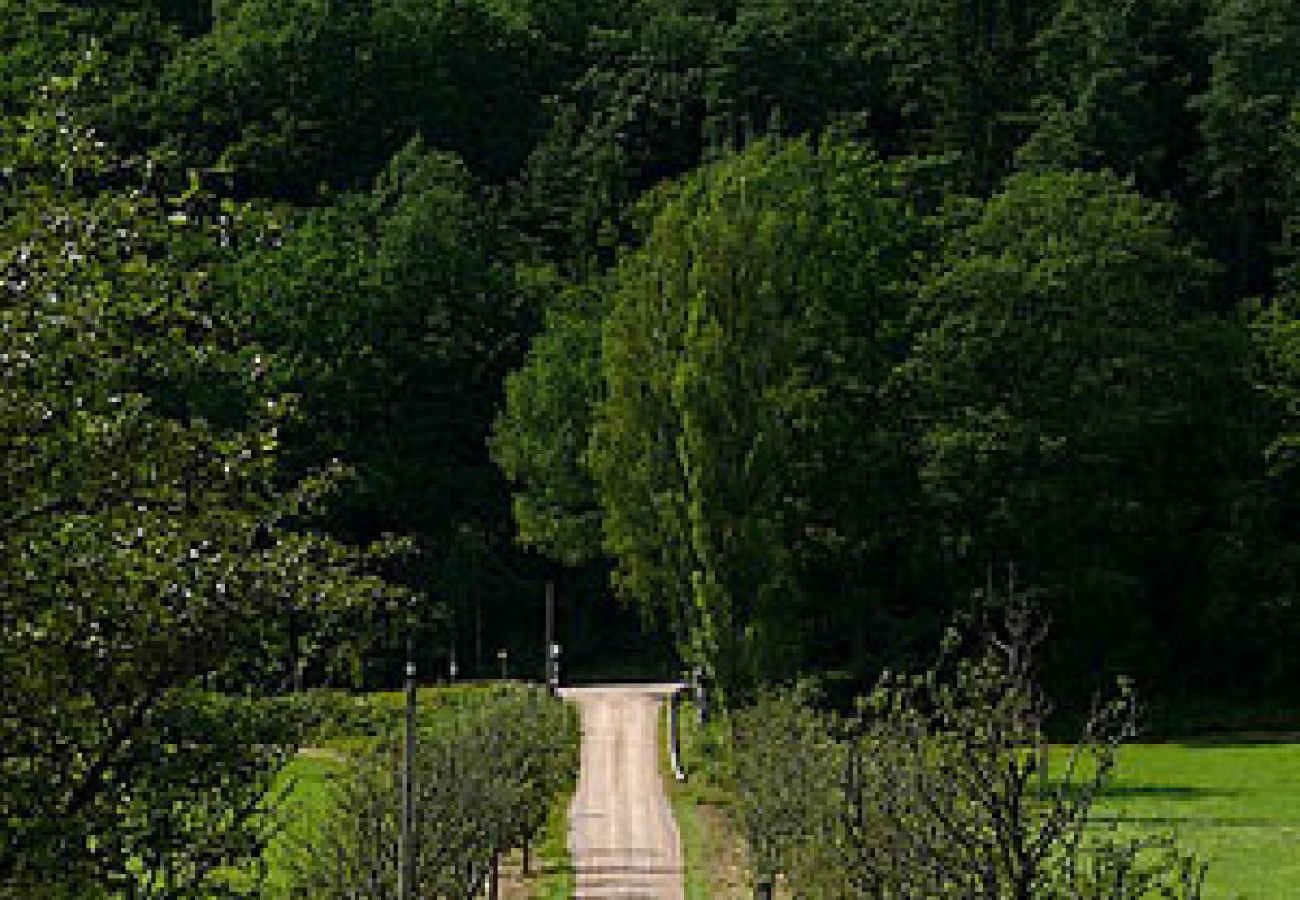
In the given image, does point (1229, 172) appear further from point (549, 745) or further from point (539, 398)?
point (549, 745)

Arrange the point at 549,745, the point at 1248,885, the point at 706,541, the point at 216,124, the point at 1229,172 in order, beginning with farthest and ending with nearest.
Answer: the point at 216,124
the point at 1229,172
the point at 706,541
the point at 549,745
the point at 1248,885

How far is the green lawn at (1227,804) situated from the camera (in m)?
33.7

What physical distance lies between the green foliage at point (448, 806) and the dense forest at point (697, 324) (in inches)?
91.8

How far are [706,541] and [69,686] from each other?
3720 cm

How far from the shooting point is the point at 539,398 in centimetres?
6988

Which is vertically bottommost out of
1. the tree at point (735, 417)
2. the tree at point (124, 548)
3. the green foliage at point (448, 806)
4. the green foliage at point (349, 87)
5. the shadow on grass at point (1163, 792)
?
the shadow on grass at point (1163, 792)

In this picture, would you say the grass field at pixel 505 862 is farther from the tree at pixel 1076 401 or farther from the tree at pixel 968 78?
the tree at pixel 968 78

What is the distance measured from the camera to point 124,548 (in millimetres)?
8758

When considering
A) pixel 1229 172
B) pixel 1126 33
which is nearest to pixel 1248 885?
pixel 1229 172

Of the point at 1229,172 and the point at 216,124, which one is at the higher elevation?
the point at 216,124

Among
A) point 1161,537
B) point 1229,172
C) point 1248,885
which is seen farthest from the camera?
point 1229,172

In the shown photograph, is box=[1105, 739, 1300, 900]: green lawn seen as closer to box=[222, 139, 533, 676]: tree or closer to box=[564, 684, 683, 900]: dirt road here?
box=[564, 684, 683, 900]: dirt road

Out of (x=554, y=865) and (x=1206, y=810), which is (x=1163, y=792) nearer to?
(x=1206, y=810)

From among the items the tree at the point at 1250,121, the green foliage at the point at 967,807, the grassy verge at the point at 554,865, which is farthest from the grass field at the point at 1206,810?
the tree at the point at 1250,121
